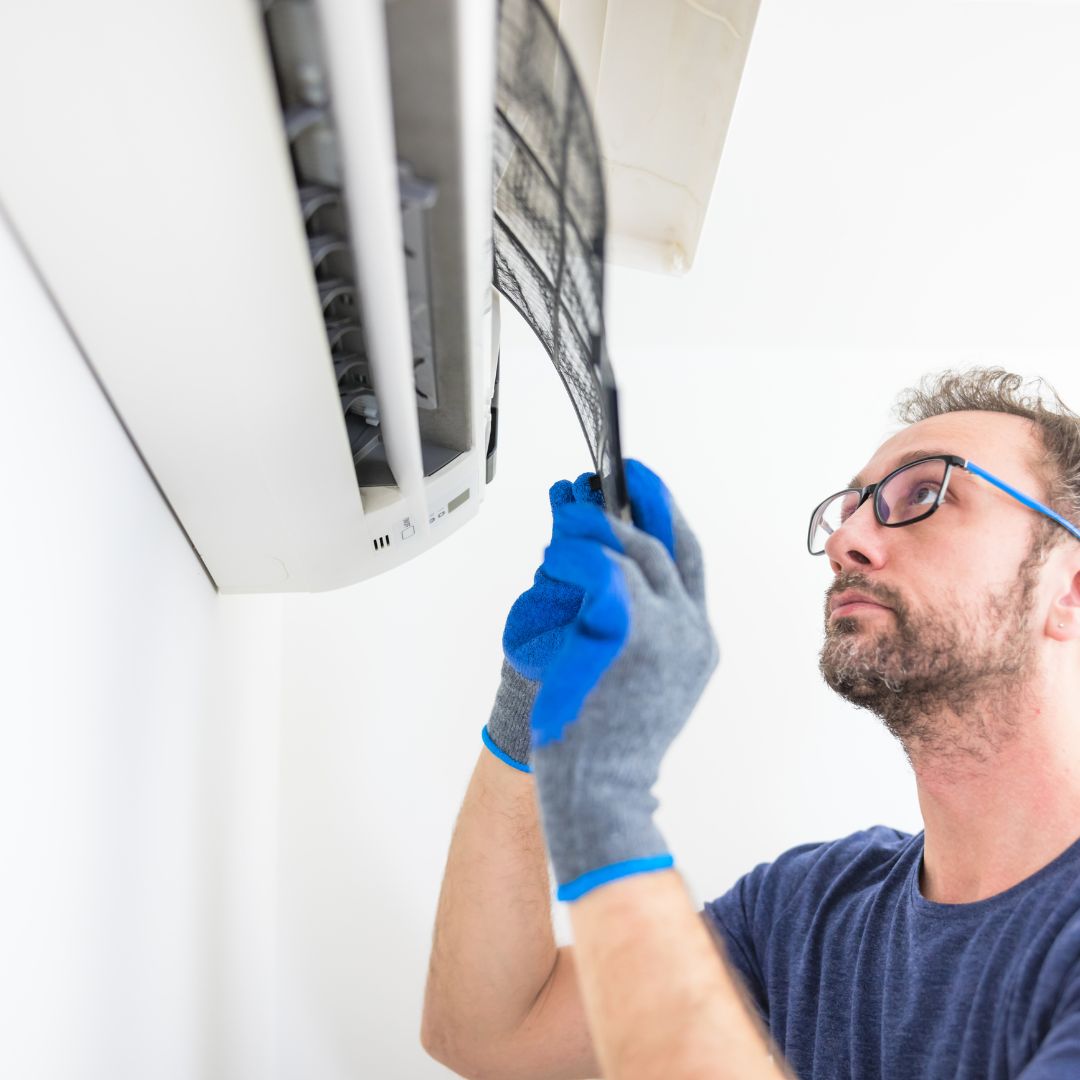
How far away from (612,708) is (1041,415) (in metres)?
1.03

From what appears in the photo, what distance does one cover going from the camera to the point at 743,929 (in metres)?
1.44

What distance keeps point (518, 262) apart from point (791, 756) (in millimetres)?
1289

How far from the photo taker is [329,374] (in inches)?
33.8

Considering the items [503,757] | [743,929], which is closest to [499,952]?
[503,757]

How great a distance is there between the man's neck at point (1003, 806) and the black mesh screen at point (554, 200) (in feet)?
2.20

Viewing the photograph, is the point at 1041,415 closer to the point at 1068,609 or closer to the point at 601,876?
the point at 1068,609

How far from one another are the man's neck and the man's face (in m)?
0.03

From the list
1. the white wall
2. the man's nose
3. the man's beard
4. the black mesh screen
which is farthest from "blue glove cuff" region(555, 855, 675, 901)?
the man's nose

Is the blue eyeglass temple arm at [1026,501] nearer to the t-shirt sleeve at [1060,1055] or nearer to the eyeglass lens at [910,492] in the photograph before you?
the eyeglass lens at [910,492]

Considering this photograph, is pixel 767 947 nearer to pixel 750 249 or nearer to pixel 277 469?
pixel 277 469

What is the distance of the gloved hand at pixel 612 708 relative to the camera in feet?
2.52

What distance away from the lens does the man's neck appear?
3.80 ft

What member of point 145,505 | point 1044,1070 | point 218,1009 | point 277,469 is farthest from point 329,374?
point 218,1009

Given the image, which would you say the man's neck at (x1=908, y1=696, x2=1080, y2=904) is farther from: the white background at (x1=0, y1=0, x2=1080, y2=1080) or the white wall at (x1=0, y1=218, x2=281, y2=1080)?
the white wall at (x1=0, y1=218, x2=281, y2=1080)
